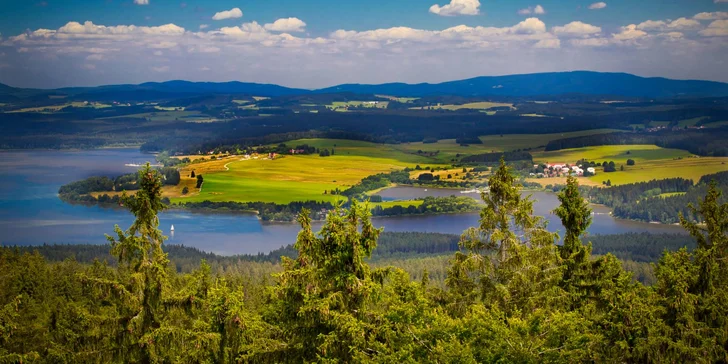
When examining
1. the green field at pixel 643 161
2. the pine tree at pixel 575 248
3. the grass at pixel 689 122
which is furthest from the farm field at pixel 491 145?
the pine tree at pixel 575 248

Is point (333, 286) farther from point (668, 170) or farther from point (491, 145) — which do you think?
point (491, 145)

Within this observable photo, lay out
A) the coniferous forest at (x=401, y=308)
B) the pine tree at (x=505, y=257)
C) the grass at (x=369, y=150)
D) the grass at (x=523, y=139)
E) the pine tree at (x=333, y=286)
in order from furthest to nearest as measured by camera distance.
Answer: the grass at (x=523, y=139) < the grass at (x=369, y=150) < the pine tree at (x=505, y=257) < the pine tree at (x=333, y=286) < the coniferous forest at (x=401, y=308)

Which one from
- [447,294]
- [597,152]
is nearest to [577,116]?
[597,152]

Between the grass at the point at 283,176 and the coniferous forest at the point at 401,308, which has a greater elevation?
the coniferous forest at the point at 401,308

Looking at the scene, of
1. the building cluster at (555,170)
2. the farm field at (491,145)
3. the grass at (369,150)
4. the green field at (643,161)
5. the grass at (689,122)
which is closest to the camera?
the building cluster at (555,170)

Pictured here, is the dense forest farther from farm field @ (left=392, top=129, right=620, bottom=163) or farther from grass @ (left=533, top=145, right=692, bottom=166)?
farm field @ (left=392, top=129, right=620, bottom=163)

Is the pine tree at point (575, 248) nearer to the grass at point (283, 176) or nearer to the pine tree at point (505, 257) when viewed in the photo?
the pine tree at point (505, 257)
